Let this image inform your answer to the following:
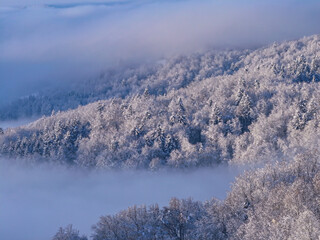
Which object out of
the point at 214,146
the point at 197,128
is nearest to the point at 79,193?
the point at 197,128

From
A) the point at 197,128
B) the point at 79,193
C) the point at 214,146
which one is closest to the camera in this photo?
the point at 214,146

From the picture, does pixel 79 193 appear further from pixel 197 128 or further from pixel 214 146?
pixel 214 146

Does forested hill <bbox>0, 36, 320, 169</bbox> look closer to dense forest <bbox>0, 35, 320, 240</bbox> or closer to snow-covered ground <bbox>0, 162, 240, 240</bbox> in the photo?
dense forest <bbox>0, 35, 320, 240</bbox>

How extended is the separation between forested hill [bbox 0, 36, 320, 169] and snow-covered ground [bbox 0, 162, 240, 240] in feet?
12.7

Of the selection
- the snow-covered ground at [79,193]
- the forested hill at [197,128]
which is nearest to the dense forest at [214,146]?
the forested hill at [197,128]

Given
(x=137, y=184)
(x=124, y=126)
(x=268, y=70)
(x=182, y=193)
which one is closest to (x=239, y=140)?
(x=182, y=193)

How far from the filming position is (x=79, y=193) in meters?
102

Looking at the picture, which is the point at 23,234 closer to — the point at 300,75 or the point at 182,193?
the point at 182,193

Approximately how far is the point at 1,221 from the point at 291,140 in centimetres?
6508

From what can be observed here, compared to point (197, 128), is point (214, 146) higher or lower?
lower

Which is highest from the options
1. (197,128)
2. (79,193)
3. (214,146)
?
(197,128)

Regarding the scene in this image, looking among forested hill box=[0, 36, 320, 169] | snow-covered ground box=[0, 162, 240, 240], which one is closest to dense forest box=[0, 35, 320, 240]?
forested hill box=[0, 36, 320, 169]

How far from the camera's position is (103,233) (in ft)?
172

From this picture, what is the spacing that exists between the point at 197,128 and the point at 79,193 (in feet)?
116
